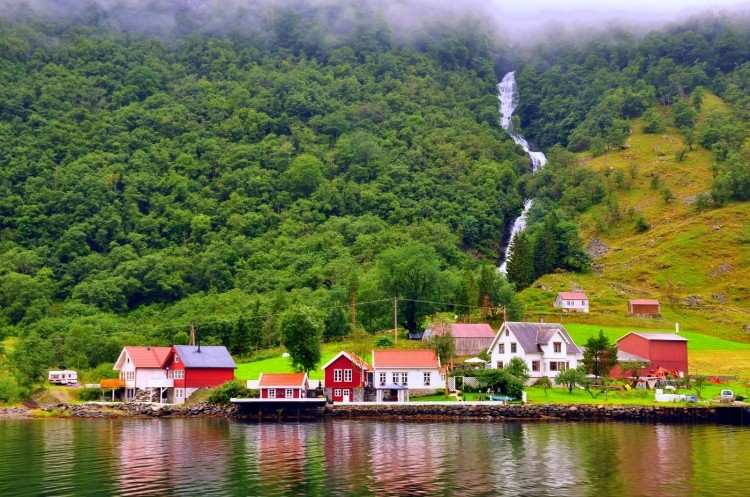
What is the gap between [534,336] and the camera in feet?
314

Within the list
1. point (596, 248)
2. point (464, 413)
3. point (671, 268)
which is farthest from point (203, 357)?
point (596, 248)

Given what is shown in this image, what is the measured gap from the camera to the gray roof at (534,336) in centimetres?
9419

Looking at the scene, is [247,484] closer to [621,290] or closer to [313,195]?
[621,290]

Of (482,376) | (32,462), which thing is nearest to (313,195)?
(482,376)

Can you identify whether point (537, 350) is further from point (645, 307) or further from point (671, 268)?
point (671, 268)

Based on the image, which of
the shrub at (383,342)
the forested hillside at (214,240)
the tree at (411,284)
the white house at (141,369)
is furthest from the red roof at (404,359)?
the tree at (411,284)

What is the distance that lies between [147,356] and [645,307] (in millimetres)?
68475

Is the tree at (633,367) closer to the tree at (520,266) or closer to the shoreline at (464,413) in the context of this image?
the shoreline at (464,413)

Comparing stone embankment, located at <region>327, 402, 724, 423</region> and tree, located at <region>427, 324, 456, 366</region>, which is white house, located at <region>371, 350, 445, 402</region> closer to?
tree, located at <region>427, 324, 456, 366</region>

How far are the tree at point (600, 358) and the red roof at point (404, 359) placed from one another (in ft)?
51.5

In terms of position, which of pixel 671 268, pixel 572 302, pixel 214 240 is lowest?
pixel 572 302

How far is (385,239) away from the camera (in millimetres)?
161625

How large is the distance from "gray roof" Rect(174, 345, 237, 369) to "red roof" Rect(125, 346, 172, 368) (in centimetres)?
310

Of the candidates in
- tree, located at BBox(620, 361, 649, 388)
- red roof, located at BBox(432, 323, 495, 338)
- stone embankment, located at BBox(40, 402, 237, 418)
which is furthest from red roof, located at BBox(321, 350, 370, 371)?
tree, located at BBox(620, 361, 649, 388)
